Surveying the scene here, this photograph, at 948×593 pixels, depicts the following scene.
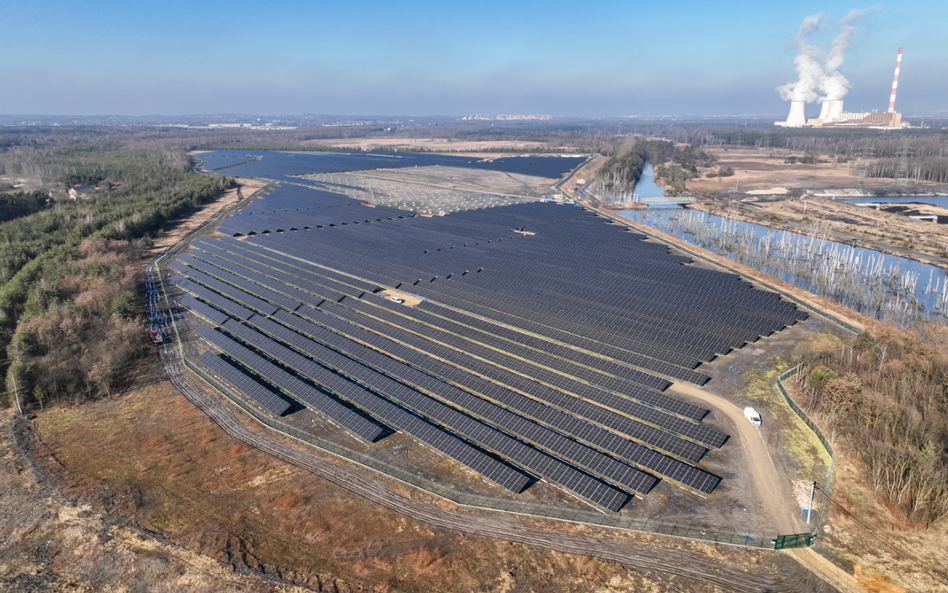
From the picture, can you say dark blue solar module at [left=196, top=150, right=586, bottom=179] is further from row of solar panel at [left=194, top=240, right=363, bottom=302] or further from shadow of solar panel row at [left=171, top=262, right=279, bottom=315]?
shadow of solar panel row at [left=171, top=262, right=279, bottom=315]

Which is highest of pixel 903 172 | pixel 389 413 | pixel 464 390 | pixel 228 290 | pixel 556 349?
pixel 903 172

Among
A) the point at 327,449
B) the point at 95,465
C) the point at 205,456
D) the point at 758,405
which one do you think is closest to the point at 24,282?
the point at 95,465

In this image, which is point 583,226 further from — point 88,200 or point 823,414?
point 88,200

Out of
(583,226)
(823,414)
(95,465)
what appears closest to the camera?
(95,465)

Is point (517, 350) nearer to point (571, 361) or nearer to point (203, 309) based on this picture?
point (571, 361)

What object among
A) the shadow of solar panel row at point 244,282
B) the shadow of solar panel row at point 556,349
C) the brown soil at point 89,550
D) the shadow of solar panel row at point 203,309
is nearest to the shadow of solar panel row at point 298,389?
the shadow of solar panel row at point 203,309

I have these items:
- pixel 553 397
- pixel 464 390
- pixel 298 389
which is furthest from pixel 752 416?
pixel 298 389
